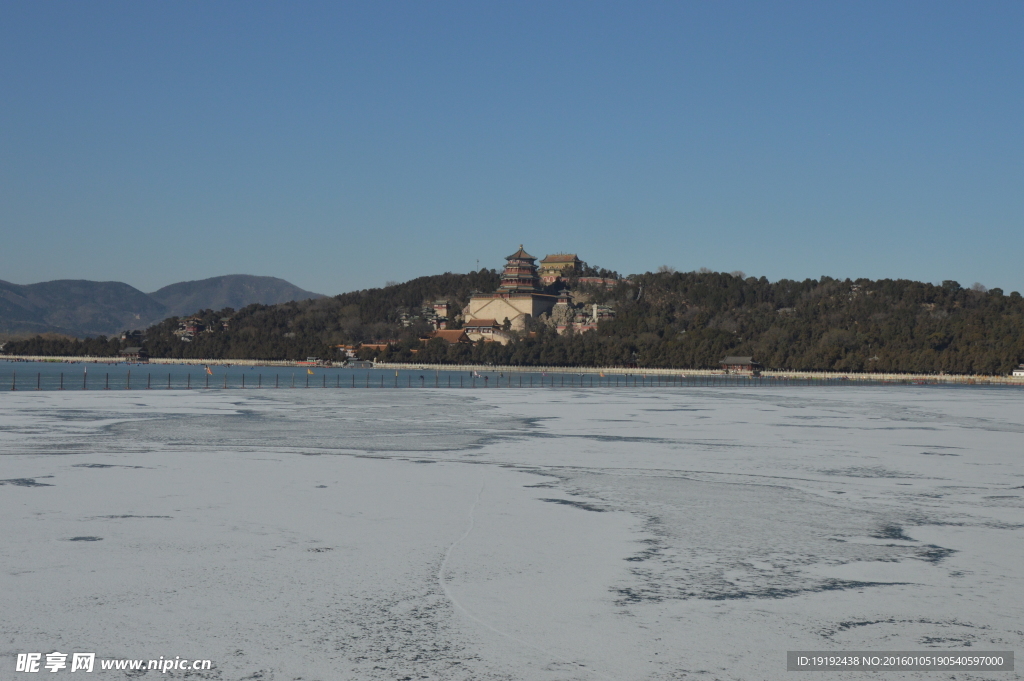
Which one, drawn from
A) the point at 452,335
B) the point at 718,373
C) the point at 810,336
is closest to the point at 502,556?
the point at 718,373

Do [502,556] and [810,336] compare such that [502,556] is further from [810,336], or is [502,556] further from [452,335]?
[452,335]

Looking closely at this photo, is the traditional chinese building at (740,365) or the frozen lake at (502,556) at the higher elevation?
the traditional chinese building at (740,365)

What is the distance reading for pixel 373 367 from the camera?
18300 centimetres

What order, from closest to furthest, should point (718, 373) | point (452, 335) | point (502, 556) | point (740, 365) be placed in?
point (502, 556) < point (718, 373) < point (740, 365) < point (452, 335)

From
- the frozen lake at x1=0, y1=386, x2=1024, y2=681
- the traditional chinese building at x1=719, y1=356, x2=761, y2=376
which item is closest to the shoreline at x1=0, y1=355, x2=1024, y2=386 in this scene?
the traditional chinese building at x1=719, y1=356, x2=761, y2=376

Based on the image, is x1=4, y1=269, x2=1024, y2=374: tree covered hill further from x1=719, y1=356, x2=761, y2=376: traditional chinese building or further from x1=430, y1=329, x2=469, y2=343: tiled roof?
x1=430, y1=329, x2=469, y2=343: tiled roof

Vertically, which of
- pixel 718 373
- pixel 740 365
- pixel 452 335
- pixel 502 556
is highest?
pixel 452 335

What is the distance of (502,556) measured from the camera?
12547 millimetres

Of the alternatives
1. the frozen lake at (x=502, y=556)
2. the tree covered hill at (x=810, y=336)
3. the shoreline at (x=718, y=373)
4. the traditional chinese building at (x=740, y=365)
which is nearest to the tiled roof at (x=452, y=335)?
the tree covered hill at (x=810, y=336)

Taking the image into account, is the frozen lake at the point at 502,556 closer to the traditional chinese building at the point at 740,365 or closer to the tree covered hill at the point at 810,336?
the tree covered hill at the point at 810,336

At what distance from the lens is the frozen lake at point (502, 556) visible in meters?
8.99

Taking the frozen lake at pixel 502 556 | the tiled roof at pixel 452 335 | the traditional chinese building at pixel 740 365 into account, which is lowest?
the frozen lake at pixel 502 556

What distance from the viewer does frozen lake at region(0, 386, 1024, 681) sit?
354 inches

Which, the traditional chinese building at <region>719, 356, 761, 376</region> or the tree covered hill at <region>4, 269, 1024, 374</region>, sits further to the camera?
the traditional chinese building at <region>719, 356, 761, 376</region>
